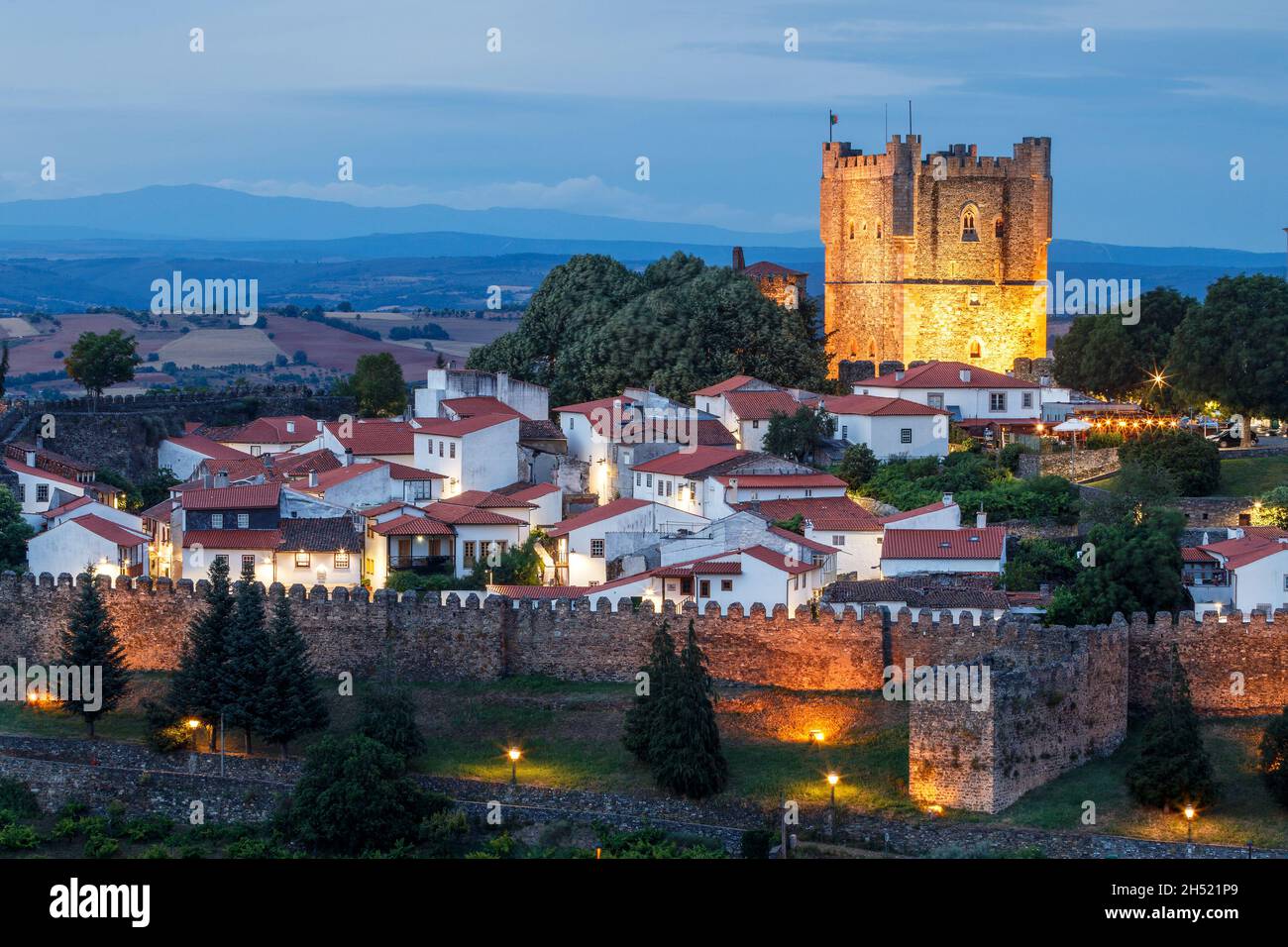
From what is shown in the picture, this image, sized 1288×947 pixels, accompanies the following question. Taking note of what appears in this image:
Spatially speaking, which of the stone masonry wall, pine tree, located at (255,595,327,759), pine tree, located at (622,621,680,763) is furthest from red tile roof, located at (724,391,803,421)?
the stone masonry wall

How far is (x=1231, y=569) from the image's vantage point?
37.0m

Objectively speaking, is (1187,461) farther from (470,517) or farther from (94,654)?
(94,654)

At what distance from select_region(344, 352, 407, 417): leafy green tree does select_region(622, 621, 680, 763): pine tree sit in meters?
32.7

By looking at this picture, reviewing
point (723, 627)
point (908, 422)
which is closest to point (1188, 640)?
point (723, 627)

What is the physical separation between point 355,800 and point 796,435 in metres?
20.1

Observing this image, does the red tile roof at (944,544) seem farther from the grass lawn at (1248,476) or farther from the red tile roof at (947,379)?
the red tile roof at (947,379)

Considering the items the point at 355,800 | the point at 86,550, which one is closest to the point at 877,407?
the point at 86,550

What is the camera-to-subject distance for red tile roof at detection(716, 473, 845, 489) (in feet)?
148

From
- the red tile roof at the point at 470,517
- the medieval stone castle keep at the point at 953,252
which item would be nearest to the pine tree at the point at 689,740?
the red tile roof at the point at 470,517

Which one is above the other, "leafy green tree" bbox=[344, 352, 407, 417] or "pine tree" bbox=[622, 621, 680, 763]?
"leafy green tree" bbox=[344, 352, 407, 417]

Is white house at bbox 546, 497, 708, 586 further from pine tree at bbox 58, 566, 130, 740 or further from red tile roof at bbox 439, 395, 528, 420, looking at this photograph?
pine tree at bbox 58, 566, 130, 740

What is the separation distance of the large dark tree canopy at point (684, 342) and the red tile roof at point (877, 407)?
444cm

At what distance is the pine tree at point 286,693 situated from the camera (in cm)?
3450

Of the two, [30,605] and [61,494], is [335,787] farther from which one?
[61,494]
